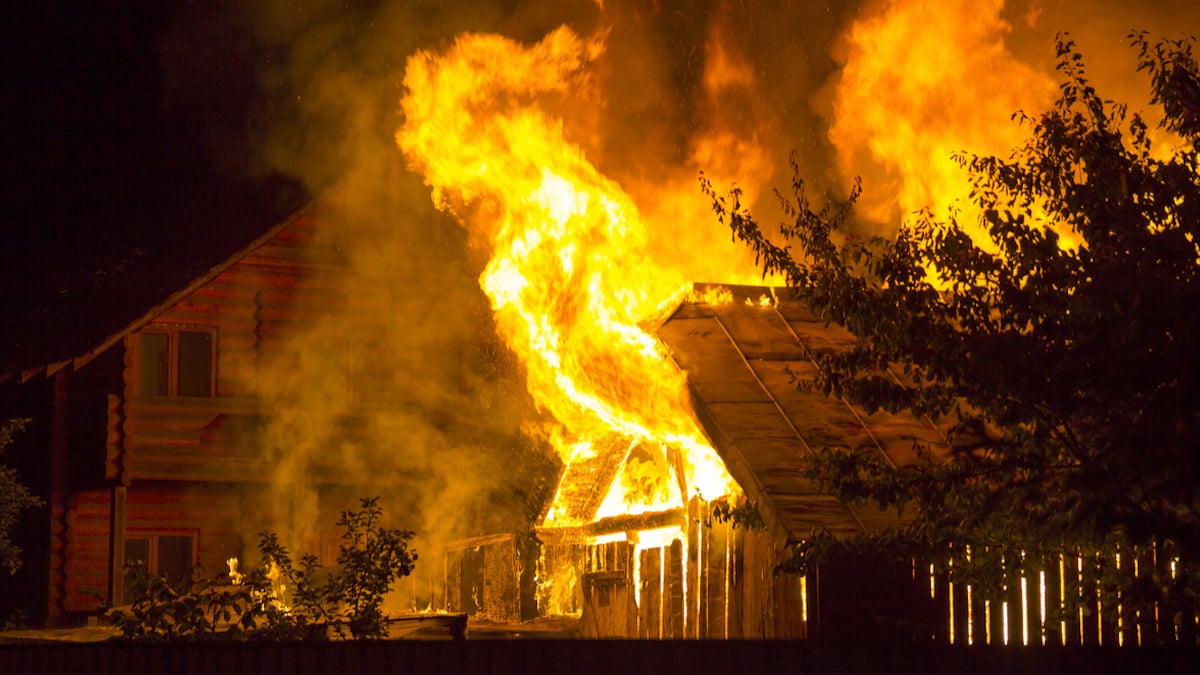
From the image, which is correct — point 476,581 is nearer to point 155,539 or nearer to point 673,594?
point 155,539

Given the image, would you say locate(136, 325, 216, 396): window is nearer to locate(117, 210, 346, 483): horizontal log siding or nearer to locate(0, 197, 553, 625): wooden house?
locate(0, 197, 553, 625): wooden house

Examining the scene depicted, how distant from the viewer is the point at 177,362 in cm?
2452

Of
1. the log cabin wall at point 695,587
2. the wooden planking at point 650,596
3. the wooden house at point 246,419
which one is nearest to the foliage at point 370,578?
the log cabin wall at point 695,587

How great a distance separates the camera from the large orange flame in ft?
44.7

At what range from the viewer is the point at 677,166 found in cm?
1919

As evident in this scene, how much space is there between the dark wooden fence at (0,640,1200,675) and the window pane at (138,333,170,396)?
16986 millimetres

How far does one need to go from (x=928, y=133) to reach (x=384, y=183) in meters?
12.6

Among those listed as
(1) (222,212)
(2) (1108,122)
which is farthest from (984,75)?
(1) (222,212)

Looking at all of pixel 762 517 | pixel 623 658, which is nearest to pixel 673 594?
pixel 762 517

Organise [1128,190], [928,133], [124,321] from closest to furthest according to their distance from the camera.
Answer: [1128,190]
[928,133]
[124,321]

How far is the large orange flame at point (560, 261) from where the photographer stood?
13609 mm

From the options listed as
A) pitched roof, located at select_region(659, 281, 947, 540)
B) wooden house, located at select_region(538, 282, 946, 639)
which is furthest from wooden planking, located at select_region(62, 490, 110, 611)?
pitched roof, located at select_region(659, 281, 947, 540)

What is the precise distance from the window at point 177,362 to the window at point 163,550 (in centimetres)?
257

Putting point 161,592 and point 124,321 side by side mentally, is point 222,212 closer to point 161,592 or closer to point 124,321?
point 124,321
